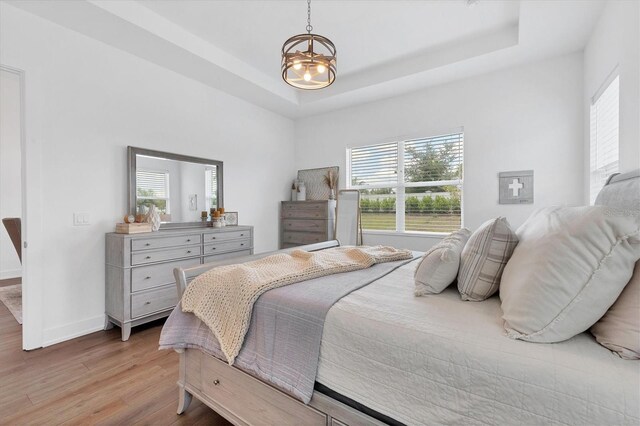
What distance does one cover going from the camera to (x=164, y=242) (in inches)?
112

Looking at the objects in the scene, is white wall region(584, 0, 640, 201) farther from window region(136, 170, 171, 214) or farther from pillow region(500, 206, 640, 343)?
window region(136, 170, 171, 214)

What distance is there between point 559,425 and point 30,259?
3469mm

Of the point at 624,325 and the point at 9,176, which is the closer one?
the point at 624,325

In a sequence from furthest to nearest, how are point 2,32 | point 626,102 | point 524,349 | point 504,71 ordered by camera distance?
point 504,71 → point 2,32 → point 626,102 → point 524,349

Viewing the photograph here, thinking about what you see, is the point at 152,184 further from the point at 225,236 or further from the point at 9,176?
the point at 9,176

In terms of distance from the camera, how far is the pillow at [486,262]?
122 centimetres

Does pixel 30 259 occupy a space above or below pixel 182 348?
above

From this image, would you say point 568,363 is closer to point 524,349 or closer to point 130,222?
point 524,349

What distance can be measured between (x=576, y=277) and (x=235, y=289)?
129 cm

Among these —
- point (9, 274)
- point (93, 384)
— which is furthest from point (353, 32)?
point (9, 274)

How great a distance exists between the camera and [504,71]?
3.36 metres

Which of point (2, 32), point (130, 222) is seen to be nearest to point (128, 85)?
point (2, 32)

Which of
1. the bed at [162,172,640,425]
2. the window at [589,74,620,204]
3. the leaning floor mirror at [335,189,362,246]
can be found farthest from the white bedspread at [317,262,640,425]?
the leaning floor mirror at [335,189,362,246]

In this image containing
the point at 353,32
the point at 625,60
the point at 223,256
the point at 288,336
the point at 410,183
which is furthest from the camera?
the point at 410,183
